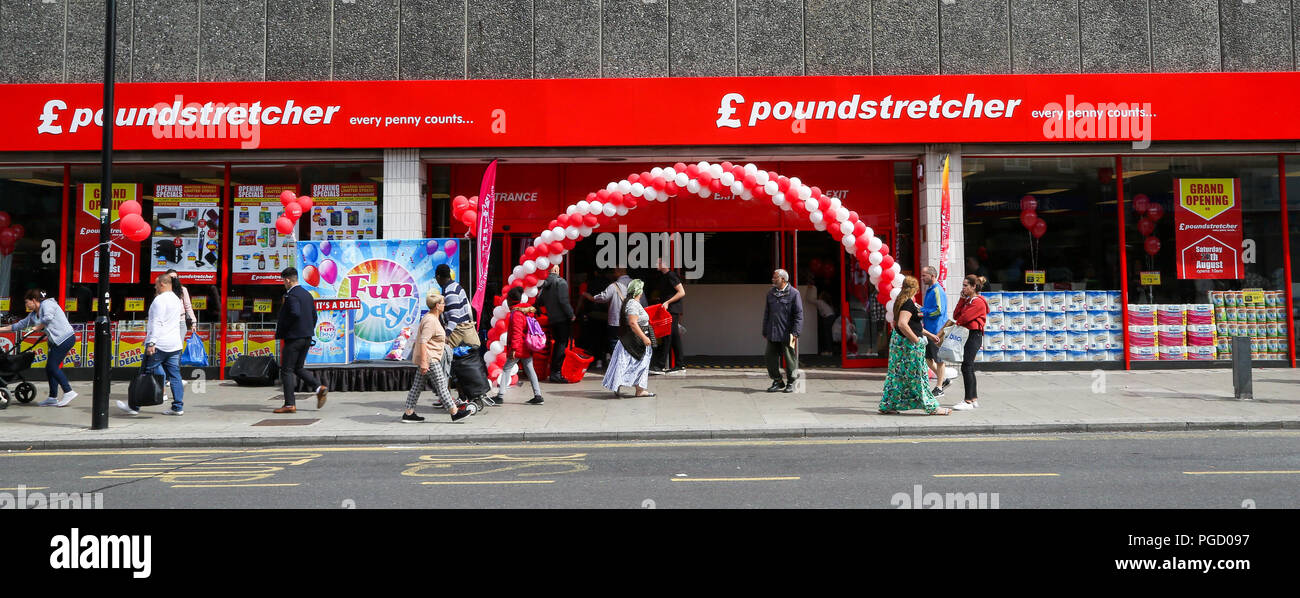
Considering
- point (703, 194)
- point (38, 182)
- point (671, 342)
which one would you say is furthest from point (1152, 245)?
point (38, 182)

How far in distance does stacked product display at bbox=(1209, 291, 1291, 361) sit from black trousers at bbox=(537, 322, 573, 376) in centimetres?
1080

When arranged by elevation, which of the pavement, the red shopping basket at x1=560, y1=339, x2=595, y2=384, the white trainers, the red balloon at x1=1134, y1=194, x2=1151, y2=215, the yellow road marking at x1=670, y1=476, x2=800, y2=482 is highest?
the red balloon at x1=1134, y1=194, x2=1151, y2=215

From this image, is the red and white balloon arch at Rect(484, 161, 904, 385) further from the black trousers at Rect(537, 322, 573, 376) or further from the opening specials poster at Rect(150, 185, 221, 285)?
the opening specials poster at Rect(150, 185, 221, 285)

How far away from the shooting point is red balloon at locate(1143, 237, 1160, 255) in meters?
15.7

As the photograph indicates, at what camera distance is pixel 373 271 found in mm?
13727

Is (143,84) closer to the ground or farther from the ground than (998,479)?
farther from the ground

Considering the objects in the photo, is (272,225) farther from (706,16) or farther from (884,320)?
(884,320)

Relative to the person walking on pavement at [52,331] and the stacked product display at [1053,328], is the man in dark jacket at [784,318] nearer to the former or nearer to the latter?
the stacked product display at [1053,328]

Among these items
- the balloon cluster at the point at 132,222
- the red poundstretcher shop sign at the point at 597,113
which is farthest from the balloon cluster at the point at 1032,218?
the balloon cluster at the point at 132,222

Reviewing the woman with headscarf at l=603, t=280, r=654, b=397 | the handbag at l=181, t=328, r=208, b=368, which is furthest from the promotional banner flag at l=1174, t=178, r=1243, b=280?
the handbag at l=181, t=328, r=208, b=368

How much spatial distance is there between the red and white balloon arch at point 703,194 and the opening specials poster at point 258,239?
5026mm

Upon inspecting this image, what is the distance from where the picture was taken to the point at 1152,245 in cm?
1573
